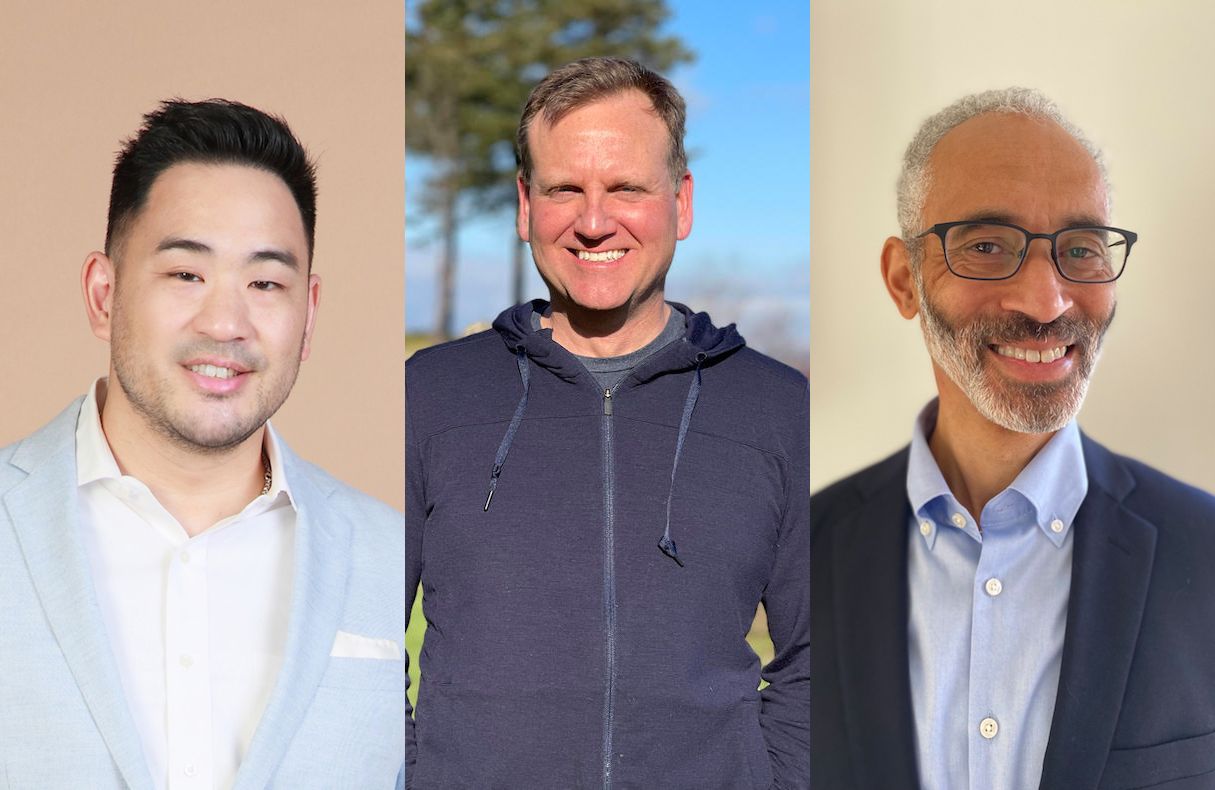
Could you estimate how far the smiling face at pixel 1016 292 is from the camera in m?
2.89

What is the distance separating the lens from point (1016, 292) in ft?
9.51

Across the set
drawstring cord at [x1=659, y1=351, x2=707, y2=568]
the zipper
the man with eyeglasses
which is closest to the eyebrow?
the zipper

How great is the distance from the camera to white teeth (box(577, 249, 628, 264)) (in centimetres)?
286

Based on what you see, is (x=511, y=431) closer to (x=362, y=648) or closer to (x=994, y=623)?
(x=362, y=648)

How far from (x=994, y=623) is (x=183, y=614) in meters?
1.86

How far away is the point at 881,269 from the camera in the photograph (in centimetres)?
302

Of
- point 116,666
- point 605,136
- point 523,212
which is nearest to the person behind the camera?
point 116,666

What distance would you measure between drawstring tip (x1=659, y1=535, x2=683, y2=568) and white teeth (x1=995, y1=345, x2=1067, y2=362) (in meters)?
0.89

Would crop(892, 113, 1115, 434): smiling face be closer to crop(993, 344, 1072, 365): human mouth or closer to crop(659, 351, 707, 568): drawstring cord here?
crop(993, 344, 1072, 365): human mouth

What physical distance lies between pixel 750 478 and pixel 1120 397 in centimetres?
91

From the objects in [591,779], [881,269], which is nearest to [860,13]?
[881,269]

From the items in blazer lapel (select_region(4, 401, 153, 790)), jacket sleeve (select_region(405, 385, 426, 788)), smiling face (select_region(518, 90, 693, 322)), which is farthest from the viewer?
jacket sleeve (select_region(405, 385, 426, 788))

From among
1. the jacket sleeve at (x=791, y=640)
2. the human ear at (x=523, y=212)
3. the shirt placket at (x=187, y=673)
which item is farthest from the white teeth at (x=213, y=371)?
the jacket sleeve at (x=791, y=640)

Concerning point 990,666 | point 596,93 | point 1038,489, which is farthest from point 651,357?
point 990,666
